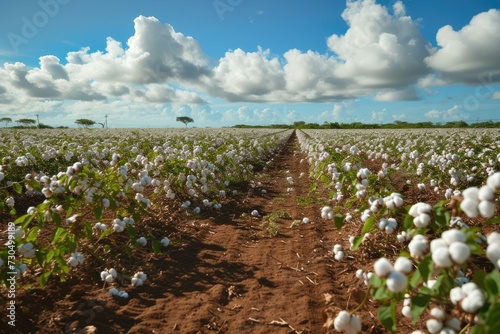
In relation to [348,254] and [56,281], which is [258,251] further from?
[56,281]

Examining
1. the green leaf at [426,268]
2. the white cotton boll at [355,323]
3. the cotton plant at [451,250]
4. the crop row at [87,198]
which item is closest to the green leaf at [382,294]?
the green leaf at [426,268]

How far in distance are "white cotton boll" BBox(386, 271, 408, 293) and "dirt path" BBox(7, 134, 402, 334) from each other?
1505 millimetres

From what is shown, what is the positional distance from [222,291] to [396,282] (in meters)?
2.46

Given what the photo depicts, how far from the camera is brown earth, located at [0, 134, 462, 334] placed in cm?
307

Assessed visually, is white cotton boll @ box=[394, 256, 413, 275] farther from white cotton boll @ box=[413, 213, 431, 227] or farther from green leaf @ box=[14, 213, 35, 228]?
green leaf @ box=[14, 213, 35, 228]

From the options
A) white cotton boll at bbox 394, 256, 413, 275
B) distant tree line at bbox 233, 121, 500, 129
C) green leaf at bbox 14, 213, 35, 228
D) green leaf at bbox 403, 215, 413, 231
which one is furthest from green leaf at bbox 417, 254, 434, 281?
distant tree line at bbox 233, 121, 500, 129

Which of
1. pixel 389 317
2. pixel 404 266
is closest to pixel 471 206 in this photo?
pixel 404 266

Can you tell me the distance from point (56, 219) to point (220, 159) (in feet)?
18.9

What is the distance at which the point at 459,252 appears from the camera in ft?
5.10

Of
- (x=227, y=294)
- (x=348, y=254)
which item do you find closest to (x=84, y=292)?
(x=227, y=294)

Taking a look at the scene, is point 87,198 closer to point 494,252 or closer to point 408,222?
point 408,222

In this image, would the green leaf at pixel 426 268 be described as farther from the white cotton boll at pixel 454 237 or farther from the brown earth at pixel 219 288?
the brown earth at pixel 219 288

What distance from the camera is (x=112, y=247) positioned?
14.7 ft

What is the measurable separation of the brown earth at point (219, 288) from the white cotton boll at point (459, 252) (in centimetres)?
166
